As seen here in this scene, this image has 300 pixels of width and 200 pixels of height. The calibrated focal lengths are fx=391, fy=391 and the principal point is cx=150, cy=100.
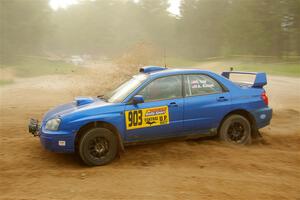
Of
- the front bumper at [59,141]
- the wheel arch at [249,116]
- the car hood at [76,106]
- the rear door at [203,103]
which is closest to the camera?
the front bumper at [59,141]

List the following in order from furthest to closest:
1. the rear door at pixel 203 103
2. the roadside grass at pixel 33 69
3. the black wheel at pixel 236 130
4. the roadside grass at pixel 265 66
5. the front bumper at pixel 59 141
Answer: the roadside grass at pixel 33 69
the roadside grass at pixel 265 66
the black wheel at pixel 236 130
the rear door at pixel 203 103
the front bumper at pixel 59 141

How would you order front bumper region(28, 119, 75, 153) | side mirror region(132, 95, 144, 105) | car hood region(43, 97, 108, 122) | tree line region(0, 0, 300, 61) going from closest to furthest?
front bumper region(28, 119, 75, 153), side mirror region(132, 95, 144, 105), car hood region(43, 97, 108, 122), tree line region(0, 0, 300, 61)

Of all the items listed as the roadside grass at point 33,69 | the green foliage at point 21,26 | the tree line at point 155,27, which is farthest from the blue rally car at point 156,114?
the green foliage at point 21,26

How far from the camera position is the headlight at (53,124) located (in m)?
6.35

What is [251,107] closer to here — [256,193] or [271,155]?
[271,155]

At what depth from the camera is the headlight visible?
6347 mm

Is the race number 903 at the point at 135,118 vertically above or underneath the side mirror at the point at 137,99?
underneath

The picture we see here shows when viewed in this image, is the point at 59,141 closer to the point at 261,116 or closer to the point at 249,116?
the point at 249,116

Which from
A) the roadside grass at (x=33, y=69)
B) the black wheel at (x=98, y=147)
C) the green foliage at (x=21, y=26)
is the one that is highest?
the green foliage at (x=21, y=26)

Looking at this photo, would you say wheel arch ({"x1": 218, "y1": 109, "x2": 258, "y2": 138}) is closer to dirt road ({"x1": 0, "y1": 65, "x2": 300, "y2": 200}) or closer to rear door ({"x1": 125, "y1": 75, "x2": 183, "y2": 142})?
dirt road ({"x1": 0, "y1": 65, "x2": 300, "y2": 200})

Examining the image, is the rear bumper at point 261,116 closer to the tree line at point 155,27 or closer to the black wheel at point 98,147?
the black wheel at point 98,147

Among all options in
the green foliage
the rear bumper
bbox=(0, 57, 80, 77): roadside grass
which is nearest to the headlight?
the rear bumper

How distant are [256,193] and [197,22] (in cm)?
6199

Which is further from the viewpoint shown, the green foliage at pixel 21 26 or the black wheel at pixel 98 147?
the green foliage at pixel 21 26
